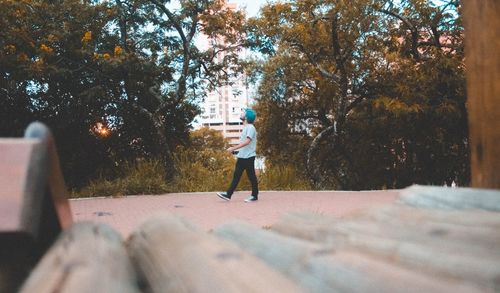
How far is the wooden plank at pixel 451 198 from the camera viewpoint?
157 centimetres

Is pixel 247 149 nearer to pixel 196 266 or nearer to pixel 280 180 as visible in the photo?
pixel 280 180

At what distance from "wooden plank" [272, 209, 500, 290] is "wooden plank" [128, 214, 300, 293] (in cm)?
32

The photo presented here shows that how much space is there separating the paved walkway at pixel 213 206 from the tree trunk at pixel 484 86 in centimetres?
444

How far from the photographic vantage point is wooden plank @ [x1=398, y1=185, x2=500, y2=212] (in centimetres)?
157

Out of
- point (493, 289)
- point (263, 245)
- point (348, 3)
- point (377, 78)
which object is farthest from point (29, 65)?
point (493, 289)

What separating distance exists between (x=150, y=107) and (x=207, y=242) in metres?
14.0

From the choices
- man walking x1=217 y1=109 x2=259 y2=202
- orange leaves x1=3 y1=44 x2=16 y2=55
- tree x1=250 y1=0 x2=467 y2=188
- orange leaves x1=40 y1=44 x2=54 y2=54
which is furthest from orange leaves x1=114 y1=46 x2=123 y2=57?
man walking x1=217 y1=109 x2=259 y2=202

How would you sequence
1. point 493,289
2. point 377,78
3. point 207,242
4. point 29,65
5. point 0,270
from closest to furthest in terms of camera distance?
point 493,289
point 207,242
point 0,270
point 29,65
point 377,78

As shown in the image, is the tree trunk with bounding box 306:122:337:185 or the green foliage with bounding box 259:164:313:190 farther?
the tree trunk with bounding box 306:122:337:185

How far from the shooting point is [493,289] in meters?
0.87

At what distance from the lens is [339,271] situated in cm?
107

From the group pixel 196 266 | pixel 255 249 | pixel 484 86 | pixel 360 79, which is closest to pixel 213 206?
pixel 484 86

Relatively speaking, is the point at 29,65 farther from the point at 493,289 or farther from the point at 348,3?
the point at 493,289

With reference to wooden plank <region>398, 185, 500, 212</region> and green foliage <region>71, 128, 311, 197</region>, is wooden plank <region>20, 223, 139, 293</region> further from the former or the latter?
green foliage <region>71, 128, 311, 197</region>
